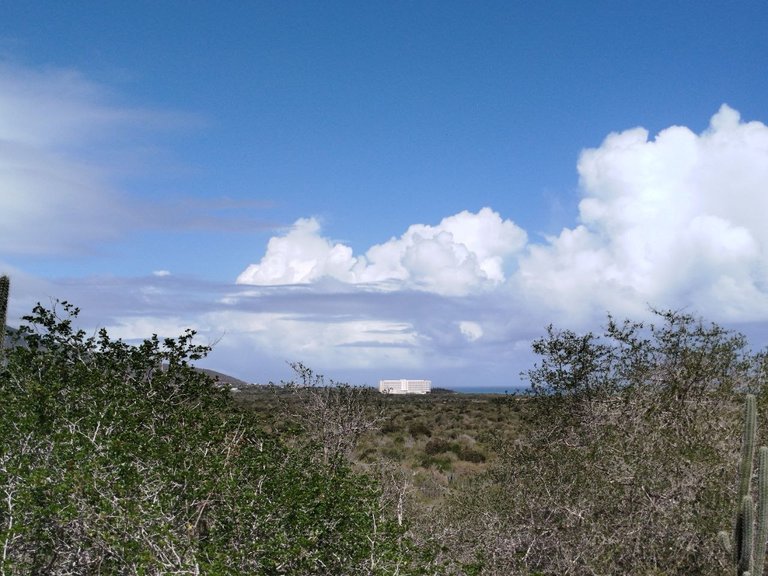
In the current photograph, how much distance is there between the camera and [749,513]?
7.84 m

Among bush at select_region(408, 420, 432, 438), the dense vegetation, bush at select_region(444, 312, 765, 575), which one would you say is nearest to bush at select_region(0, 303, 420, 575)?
the dense vegetation

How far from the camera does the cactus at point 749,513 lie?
788cm

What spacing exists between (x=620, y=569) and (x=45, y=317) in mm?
9959

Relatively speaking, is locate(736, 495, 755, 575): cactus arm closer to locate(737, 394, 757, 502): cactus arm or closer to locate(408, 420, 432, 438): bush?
locate(737, 394, 757, 502): cactus arm

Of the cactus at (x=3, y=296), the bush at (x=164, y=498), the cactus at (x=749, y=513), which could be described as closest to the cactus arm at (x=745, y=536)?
the cactus at (x=749, y=513)

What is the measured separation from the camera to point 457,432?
116ft

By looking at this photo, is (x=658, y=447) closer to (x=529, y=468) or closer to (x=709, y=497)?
(x=709, y=497)

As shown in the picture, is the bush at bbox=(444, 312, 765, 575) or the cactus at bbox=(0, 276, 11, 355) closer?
the bush at bbox=(444, 312, 765, 575)

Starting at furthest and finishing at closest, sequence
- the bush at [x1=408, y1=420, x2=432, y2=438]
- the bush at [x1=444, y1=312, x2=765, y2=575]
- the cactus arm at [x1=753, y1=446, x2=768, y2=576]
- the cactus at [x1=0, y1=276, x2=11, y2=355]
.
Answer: the bush at [x1=408, y1=420, x2=432, y2=438]
the cactus at [x1=0, y1=276, x2=11, y2=355]
the bush at [x1=444, y1=312, x2=765, y2=575]
the cactus arm at [x1=753, y1=446, x2=768, y2=576]

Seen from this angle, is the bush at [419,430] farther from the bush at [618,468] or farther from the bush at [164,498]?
the bush at [164,498]

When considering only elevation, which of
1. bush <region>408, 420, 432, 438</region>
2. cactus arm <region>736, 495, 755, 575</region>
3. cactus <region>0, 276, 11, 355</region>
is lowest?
bush <region>408, 420, 432, 438</region>

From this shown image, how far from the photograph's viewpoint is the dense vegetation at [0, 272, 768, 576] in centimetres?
770

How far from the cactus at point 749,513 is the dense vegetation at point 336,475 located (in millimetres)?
101

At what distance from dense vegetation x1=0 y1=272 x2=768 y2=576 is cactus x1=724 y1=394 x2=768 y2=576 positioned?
0.10 meters
